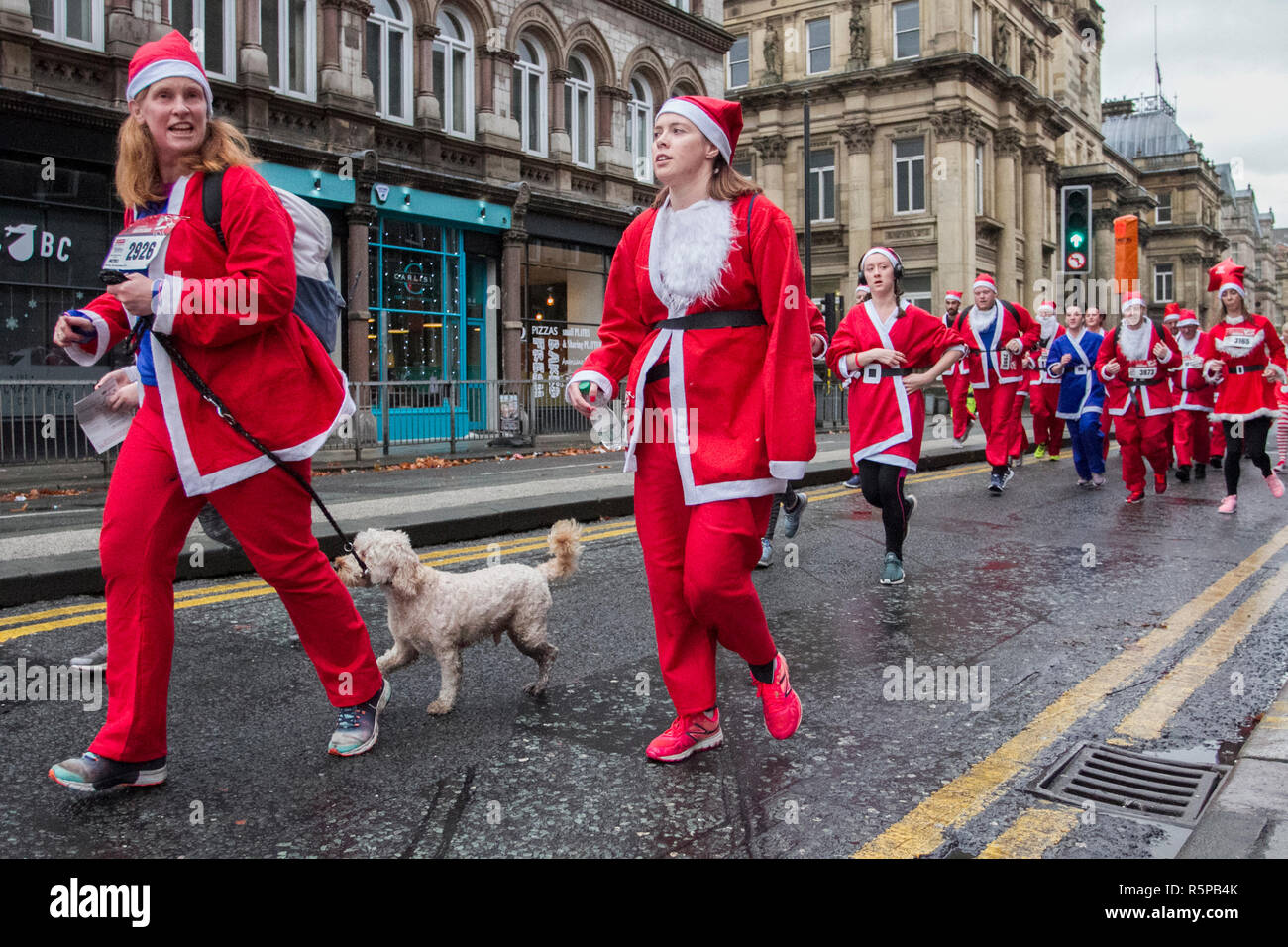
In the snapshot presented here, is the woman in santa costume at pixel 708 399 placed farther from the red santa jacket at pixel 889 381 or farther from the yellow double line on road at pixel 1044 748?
the red santa jacket at pixel 889 381

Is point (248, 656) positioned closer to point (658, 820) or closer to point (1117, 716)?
point (658, 820)

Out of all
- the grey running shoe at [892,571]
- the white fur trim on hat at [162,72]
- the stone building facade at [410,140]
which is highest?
the stone building facade at [410,140]

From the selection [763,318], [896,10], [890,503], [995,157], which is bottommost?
[890,503]

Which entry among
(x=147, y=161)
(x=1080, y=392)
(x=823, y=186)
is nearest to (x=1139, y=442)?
(x=1080, y=392)

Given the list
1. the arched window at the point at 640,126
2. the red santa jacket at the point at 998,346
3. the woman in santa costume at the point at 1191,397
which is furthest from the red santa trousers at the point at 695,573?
the arched window at the point at 640,126

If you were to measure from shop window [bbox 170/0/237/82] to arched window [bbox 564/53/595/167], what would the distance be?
8189 mm

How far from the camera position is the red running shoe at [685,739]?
3.51 m

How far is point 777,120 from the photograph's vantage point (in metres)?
43.5

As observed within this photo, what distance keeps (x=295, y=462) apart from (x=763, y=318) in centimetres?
147

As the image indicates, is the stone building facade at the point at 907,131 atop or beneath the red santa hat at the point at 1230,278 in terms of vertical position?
atop

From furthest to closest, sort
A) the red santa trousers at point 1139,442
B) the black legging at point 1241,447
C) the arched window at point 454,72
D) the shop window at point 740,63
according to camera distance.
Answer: the shop window at point 740,63
the arched window at point 454,72
the red santa trousers at point 1139,442
the black legging at point 1241,447

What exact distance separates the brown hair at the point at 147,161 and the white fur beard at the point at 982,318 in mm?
11071

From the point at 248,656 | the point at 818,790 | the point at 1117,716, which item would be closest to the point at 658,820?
the point at 818,790

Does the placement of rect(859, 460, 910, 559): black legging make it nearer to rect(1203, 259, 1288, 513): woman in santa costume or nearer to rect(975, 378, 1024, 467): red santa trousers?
rect(975, 378, 1024, 467): red santa trousers
